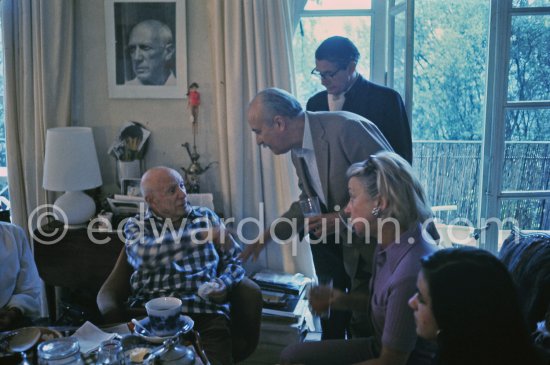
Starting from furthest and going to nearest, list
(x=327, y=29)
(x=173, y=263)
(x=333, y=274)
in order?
(x=327, y=29)
(x=333, y=274)
(x=173, y=263)

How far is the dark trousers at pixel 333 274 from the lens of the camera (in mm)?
2516

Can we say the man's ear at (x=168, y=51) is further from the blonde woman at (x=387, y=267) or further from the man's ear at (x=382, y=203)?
the man's ear at (x=382, y=203)

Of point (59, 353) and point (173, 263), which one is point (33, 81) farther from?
point (59, 353)

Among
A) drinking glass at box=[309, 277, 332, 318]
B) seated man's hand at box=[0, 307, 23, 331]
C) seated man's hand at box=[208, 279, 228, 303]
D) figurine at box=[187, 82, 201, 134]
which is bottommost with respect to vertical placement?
seated man's hand at box=[0, 307, 23, 331]

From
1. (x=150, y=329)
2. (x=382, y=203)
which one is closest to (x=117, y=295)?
(x=150, y=329)

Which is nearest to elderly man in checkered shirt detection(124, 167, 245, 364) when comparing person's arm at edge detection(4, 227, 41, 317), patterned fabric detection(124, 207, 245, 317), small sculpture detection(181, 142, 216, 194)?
patterned fabric detection(124, 207, 245, 317)

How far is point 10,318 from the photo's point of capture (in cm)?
202

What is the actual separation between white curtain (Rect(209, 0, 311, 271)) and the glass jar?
1.69m

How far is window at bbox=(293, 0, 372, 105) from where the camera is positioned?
3232 millimetres

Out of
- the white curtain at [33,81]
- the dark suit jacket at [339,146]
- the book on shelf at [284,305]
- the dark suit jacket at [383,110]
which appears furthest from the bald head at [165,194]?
the white curtain at [33,81]

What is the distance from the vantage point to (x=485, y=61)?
2.73m

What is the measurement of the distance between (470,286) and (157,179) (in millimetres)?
1496

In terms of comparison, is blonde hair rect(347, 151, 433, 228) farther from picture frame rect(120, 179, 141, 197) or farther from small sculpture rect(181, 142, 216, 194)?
picture frame rect(120, 179, 141, 197)

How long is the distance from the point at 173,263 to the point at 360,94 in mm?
1211
